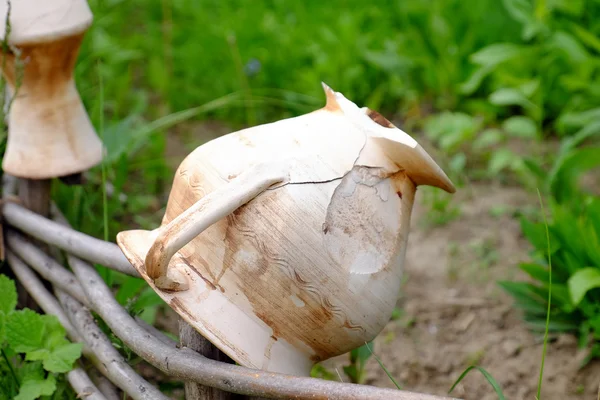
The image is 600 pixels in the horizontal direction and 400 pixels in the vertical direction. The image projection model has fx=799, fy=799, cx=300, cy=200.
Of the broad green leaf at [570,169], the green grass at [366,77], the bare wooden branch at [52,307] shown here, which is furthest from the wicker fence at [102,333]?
the broad green leaf at [570,169]

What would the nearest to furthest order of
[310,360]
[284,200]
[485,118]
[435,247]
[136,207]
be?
1. [284,200]
2. [310,360]
3. [435,247]
4. [136,207]
5. [485,118]

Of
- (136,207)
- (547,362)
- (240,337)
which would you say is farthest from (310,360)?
(136,207)

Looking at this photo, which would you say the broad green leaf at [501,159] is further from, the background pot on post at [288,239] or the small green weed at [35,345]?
the small green weed at [35,345]

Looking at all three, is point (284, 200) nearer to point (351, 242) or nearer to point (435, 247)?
point (351, 242)

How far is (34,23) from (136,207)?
0.96 m

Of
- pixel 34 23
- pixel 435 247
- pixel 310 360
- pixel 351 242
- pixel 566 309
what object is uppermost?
pixel 34 23

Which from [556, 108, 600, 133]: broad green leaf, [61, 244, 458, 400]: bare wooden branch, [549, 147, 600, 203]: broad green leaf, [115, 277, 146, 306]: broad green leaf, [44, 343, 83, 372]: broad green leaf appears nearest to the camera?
[61, 244, 458, 400]: bare wooden branch

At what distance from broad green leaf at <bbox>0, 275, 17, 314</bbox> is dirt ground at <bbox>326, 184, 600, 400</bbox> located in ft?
2.34

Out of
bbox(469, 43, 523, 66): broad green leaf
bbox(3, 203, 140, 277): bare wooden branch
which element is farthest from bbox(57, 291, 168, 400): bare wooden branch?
bbox(469, 43, 523, 66): broad green leaf

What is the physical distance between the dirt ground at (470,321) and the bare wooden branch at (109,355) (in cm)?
45

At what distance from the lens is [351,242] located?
1118 mm

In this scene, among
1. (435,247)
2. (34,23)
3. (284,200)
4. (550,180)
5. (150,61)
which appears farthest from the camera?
(150,61)

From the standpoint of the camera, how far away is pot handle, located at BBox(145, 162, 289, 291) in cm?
105

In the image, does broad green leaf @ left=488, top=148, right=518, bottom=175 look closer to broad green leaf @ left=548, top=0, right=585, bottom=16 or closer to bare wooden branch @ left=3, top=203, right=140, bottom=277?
broad green leaf @ left=548, top=0, right=585, bottom=16
